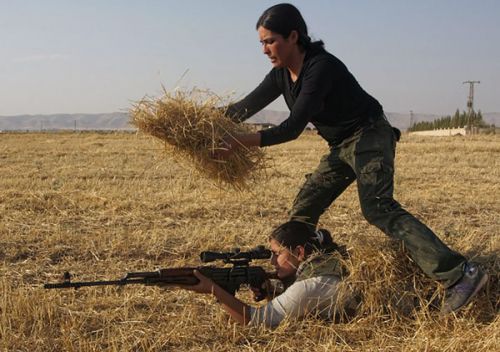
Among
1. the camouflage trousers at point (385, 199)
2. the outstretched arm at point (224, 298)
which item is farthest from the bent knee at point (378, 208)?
the outstretched arm at point (224, 298)

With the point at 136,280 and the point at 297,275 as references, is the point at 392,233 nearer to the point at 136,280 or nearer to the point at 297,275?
the point at 297,275

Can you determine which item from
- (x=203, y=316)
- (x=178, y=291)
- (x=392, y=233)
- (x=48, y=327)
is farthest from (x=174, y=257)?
(x=392, y=233)

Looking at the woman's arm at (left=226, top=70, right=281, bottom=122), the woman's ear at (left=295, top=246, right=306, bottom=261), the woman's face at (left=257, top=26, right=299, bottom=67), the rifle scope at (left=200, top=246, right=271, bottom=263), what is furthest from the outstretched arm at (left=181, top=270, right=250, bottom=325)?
the woman's face at (left=257, top=26, right=299, bottom=67)

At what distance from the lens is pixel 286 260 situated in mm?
3973

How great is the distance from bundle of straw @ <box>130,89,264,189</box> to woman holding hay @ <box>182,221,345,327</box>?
0.68 metres

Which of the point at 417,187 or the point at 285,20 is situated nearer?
the point at 285,20

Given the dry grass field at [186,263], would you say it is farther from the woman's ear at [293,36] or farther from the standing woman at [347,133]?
the woman's ear at [293,36]

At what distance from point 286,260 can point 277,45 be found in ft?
4.78

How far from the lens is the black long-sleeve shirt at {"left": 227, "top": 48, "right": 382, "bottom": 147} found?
3.77m

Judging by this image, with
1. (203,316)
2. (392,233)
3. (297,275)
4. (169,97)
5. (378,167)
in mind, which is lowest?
(203,316)

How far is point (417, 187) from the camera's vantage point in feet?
35.0

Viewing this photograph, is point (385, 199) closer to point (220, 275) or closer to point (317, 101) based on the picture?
point (317, 101)

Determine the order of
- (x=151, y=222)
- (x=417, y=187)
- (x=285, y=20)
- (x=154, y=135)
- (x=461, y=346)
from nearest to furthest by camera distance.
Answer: (x=461, y=346) < (x=285, y=20) < (x=154, y=135) < (x=151, y=222) < (x=417, y=187)

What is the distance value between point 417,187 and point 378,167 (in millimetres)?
7097
